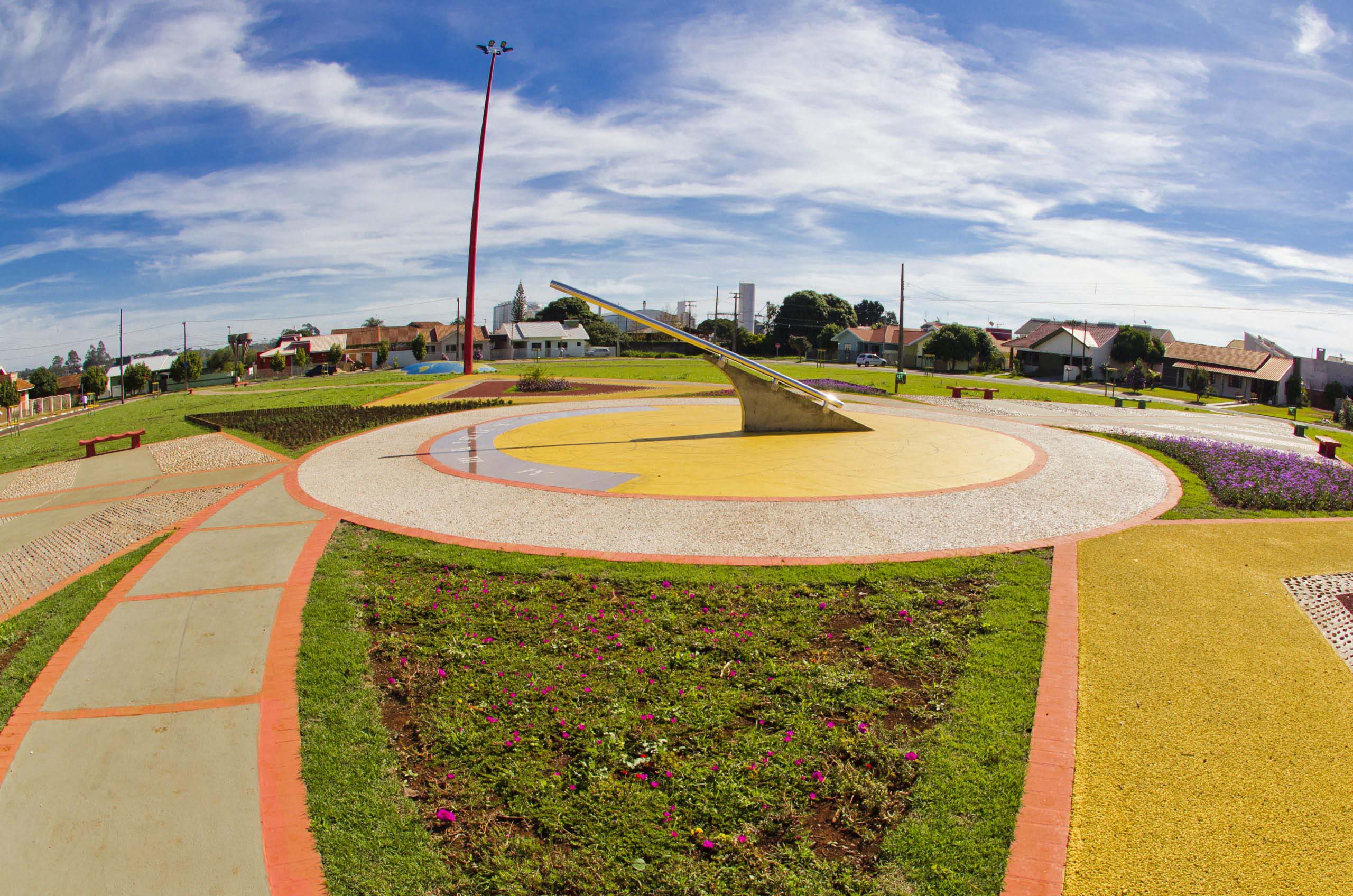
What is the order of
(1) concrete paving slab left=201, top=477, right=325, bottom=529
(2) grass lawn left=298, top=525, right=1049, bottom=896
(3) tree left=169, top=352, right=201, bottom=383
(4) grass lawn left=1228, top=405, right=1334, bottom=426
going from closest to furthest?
(2) grass lawn left=298, top=525, right=1049, bottom=896
(1) concrete paving slab left=201, top=477, right=325, bottom=529
(4) grass lawn left=1228, top=405, right=1334, bottom=426
(3) tree left=169, top=352, right=201, bottom=383

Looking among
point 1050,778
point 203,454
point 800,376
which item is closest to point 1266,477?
point 1050,778

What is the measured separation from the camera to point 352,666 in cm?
655

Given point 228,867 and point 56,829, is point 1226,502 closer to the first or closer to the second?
point 228,867

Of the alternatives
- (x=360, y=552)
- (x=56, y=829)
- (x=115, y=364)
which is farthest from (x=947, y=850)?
(x=115, y=364)

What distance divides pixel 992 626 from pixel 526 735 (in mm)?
4524

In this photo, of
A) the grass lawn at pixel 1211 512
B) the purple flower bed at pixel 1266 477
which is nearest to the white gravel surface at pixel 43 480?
the grass lawn at pixel 1211 512

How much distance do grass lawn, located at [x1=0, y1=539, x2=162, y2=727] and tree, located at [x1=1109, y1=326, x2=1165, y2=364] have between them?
2886 inches

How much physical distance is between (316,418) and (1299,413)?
174ft

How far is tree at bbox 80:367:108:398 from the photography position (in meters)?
59.7

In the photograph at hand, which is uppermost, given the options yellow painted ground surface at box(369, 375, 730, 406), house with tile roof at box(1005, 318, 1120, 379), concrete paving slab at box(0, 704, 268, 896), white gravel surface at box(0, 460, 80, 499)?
house with tile roof at box(1005, 318, 1120, 379)

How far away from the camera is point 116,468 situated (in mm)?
16547

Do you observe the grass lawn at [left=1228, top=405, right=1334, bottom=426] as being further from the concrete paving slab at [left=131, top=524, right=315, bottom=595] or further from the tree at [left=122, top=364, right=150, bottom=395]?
the tree at [left=122, top=364, right=150, bottom=395]

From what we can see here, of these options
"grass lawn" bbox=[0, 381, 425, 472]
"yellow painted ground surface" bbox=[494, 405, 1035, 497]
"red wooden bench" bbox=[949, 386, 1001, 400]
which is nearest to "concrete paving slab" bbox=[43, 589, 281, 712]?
"yellow painted ground surface" bbox=[494, 405, 1035, 497]

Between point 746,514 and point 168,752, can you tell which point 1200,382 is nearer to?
point 746,514
